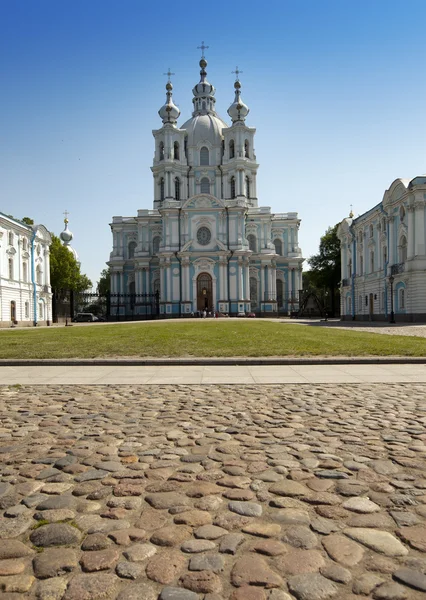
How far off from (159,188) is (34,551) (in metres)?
70.9

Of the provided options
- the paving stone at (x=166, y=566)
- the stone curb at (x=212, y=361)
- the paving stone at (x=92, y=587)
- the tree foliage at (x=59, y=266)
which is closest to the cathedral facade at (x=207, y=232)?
the tree foliage at (x=59, y=266)

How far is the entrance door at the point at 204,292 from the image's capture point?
62.5m

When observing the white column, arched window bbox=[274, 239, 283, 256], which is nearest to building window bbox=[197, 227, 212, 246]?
arched window bbox=[274, 239, 283, 256]

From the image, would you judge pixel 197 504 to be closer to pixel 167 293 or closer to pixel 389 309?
pixel 389 309

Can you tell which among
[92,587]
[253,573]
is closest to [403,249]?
[253,573]

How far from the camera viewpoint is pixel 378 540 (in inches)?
113

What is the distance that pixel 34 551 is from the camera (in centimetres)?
280

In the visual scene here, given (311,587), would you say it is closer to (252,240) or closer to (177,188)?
(252,240)

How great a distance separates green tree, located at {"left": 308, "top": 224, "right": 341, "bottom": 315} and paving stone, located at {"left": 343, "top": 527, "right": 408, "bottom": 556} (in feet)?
216

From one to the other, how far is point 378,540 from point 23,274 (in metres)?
51.1

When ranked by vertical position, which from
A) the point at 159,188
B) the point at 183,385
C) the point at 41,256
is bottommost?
the point at 183,385

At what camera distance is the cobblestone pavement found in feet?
8.20

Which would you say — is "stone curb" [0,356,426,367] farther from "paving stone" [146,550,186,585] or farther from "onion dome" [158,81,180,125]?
"onion dome" [158,81,180,125]

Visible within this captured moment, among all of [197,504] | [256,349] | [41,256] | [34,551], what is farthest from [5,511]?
[41,256]
